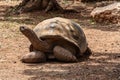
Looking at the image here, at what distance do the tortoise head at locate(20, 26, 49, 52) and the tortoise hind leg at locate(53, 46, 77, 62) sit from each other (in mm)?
178

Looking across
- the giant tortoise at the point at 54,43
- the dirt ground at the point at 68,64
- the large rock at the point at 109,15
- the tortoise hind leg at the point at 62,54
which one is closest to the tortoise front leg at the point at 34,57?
the giant tortoise at the point at 54,43

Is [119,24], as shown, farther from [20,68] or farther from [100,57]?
[20,68]

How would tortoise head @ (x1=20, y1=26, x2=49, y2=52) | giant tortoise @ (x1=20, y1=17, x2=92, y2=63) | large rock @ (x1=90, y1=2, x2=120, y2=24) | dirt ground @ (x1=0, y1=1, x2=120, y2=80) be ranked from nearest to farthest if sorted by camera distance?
dirt ground @ (x1=0, y1=1, x2=120, y2=80), tortoise head @ (x1=20, y1=26, x2=49, y2=52), giant tortoise @ (x1=20, y1=17, x2=92, y2=63), large rock @ (x1=90, y1=2, x2=120, y2=24)

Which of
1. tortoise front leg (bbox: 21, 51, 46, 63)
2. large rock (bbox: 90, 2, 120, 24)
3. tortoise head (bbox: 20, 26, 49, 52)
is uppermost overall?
tortoise head (bbox: 20, 26, 49, 52)

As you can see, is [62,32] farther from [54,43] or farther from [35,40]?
[35,40]

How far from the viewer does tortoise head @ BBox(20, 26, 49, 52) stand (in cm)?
652

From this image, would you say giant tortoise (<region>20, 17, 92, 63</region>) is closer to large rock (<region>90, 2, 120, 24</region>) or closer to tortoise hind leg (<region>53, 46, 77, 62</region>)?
tortoise hind leg (<region>53, 46, 77, 62</region>)

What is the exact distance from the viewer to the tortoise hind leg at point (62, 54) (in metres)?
6.74

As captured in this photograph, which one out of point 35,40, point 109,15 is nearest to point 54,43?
point 35,40

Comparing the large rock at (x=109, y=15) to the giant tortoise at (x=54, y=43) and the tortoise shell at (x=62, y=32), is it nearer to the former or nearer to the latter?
the tortoise shell at (x=62, y=32)

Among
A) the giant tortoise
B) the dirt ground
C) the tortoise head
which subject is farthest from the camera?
the giant tortoise

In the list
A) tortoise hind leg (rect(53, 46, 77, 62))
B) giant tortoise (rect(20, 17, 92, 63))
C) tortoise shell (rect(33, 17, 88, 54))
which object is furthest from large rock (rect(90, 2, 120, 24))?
tortoise hind leg (rect(53, 46, 77, 62))

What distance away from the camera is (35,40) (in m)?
6.65

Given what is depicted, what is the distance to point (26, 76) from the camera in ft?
19.6
